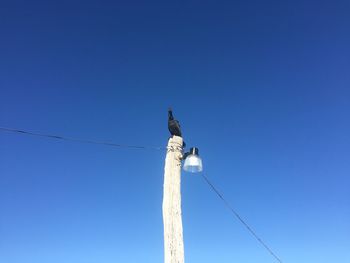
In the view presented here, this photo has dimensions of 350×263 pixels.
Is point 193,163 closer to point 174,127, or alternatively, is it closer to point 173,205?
point 173,205

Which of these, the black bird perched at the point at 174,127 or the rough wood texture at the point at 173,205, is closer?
the rough wood texture at the point at 173,205

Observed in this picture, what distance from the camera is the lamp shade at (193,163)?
615cm

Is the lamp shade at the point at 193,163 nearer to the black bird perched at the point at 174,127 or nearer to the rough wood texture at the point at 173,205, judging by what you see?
the rough wood texture at the point at 173,205

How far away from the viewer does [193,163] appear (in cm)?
614

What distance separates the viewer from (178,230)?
5.73 meters

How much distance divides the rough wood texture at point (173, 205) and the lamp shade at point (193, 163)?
0.63 ft

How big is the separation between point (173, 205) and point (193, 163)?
0.69m

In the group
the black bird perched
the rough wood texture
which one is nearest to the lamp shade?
Result: the rough wood texture

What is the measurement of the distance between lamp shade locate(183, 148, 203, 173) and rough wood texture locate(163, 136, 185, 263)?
19 centimetres

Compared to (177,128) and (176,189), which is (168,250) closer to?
(176,189)

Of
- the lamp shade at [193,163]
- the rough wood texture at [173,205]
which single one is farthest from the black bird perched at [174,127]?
the lamp shade at [193,163]

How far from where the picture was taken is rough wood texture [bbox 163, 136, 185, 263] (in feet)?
18.2

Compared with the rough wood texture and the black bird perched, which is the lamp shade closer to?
the rough wood texture

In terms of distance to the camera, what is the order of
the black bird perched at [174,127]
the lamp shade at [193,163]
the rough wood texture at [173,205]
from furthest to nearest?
the black bird perched at [174,127]
the lamp shade at [193,163]
the rough wood texture at [173,205]
